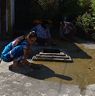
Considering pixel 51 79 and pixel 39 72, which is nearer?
pixel 51 79

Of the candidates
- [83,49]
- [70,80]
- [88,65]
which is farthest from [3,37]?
[70,80]

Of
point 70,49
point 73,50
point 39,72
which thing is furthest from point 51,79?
point 70,49

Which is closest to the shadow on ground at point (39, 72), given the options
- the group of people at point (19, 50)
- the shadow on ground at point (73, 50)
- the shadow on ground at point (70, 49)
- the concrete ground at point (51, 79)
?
the concrete ground at point (51, 79)

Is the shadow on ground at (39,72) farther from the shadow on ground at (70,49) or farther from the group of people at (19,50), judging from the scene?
the shadow on ground at (70,49)

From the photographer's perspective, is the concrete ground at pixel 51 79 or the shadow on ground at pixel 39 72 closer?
the concrete ground at pixel 51 79

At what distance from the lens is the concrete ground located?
780 centimetres

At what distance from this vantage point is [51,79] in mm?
8797

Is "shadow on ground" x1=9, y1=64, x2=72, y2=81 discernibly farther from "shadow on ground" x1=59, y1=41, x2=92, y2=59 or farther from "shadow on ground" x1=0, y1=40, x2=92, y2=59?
"shadow on ground" x1=59, y1=41, x2=92, y2=59

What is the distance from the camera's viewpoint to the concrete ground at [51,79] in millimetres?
7805

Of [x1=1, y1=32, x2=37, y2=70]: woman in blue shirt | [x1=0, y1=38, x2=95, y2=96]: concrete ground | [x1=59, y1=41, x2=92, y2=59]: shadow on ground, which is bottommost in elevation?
[x1=0, y1=38, x2=95, y2=96]: concrete ground

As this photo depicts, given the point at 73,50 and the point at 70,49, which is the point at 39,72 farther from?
the point at 70,49

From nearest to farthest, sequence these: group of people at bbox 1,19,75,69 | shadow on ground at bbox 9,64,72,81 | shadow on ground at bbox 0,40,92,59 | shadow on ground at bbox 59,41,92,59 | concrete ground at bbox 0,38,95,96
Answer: concrete ground at bbox 0,38,95,96 → shadow on ground at bbox 9,64,72,81 → group of people at bbox 1,19,75,69 → shadow on ground at bbox 59,41,92,59 → shadow on ground at bbox 0,40,92,59

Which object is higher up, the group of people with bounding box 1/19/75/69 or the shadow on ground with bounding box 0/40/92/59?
the group of people with bounding box 1/19/75/69

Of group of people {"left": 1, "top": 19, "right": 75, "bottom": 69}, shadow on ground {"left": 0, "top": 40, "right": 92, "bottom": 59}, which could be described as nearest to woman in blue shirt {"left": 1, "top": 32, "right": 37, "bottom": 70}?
group of people {"left": 1, "top": 19, "right": 75, "bottom": 69}
